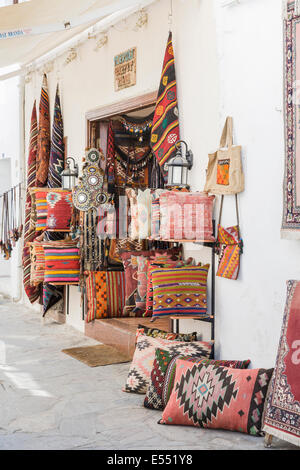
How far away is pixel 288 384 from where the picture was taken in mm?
2764

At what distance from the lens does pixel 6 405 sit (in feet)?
11.8

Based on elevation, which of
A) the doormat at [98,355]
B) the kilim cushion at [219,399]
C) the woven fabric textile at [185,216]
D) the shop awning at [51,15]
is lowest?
the doormat at [98,355]

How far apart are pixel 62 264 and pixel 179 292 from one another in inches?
92.3

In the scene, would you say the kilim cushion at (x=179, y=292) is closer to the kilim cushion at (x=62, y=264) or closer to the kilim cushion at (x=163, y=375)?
the kilim cushion at (x=163, y=375)

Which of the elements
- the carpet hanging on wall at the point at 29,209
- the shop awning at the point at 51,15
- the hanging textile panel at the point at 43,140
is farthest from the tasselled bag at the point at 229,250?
the carpet hanging on wall at the point at 29,209

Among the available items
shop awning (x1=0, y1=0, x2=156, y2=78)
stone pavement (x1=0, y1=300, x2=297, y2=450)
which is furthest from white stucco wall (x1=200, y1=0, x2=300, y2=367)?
shop awning (x1=0, y1=0, x2=156, y2=78)

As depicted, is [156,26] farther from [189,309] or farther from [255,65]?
[189,309]

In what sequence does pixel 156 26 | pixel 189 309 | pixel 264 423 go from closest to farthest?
pixel 264 423
pixel 189 309
pixel 156 26

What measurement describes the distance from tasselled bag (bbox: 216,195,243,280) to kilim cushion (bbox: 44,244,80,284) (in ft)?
8.08

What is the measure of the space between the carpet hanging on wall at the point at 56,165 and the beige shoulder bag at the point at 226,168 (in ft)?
10.8

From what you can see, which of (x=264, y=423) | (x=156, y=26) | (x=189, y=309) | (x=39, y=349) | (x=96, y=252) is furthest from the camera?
(x=96, y=252)

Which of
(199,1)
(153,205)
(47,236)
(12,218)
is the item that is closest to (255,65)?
(199,1)

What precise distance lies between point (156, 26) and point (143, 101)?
2.10 feet

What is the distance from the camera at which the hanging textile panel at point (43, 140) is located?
7.01 meters
